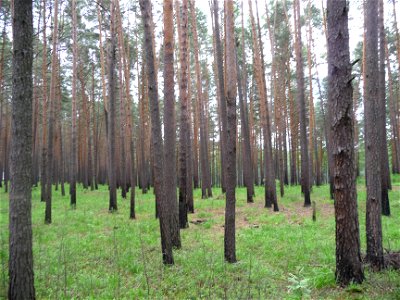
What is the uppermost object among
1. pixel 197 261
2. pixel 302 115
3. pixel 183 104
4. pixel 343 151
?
pixel 302 115

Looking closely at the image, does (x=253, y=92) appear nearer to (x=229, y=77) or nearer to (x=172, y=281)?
(x=229, y=77)

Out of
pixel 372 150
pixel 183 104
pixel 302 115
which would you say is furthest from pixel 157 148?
pixel 302 115

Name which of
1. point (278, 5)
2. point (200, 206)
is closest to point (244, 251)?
point (200, 206)

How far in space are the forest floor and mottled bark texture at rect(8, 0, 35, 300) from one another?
852 millimetres

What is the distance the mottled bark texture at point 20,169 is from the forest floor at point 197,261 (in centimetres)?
85

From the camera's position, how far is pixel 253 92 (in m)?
27.9

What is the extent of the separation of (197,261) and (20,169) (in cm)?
380

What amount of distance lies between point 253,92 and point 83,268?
2435cm

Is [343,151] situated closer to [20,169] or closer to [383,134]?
[20,169]

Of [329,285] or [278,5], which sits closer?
[329,285]

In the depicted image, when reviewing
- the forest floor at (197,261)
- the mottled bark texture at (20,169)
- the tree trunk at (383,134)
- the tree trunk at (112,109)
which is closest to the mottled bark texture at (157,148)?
the forest floor at (197,261)

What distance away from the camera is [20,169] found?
368 centimetres

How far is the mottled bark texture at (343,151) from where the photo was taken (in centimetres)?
461

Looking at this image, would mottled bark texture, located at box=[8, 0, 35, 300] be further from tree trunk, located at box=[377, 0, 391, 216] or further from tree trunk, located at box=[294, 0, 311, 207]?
tree trunk, located at box=[294, 0, 311, 207]
